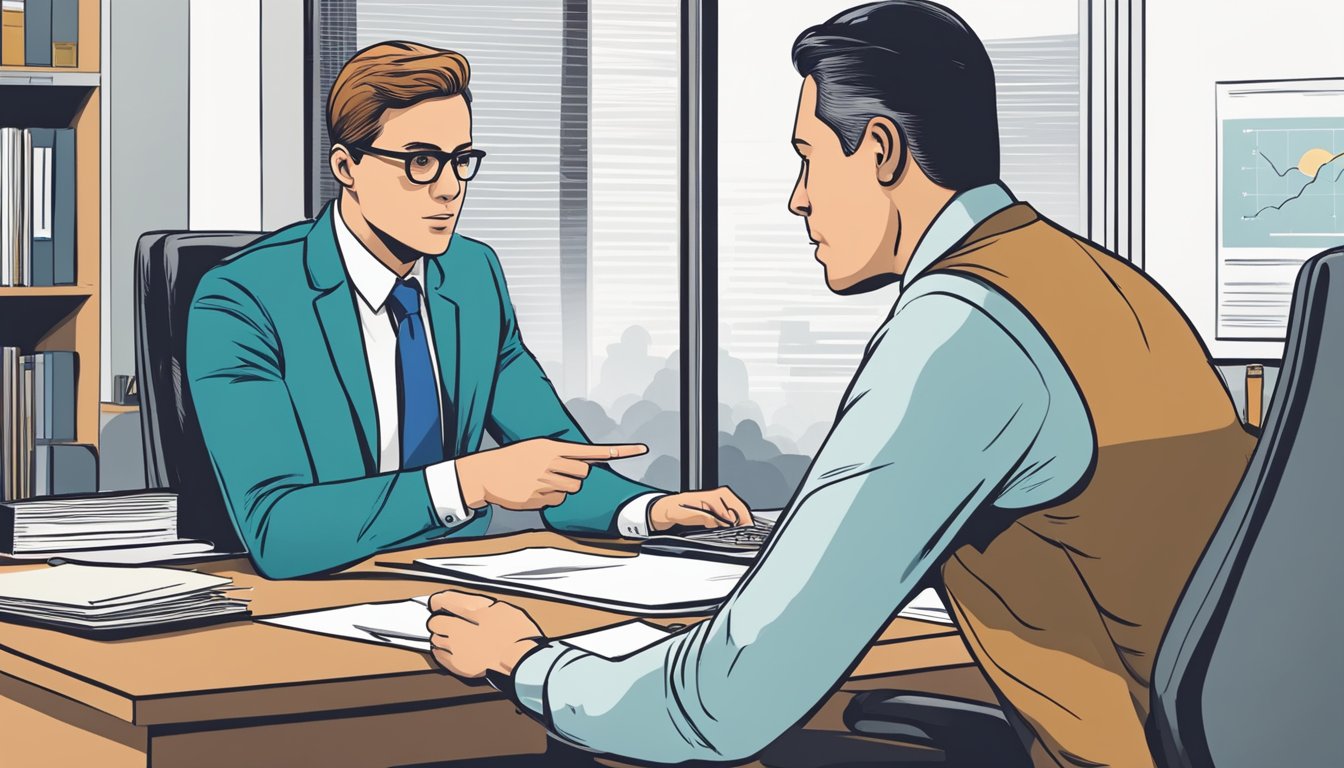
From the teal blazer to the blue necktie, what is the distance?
6 centimetres

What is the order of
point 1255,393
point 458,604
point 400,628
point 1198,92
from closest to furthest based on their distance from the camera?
1. point 458,604
2. point 400,628
3. point 1255,393
4. point 1198,92

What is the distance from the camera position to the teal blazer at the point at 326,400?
73.8 inches

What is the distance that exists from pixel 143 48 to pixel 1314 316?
316 cm

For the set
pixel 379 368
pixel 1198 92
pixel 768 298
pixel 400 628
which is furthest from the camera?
pixel 768 298

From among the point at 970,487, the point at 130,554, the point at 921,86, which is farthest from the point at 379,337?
the point at 970,487

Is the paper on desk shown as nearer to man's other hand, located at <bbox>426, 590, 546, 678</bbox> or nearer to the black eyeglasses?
man's other hand, located at <bbox>426, 590, 546, 678</bbox>

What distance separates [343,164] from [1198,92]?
7.15ft

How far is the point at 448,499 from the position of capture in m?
1.88

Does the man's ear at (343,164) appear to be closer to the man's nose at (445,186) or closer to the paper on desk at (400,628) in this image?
the man's nose at (445,186)

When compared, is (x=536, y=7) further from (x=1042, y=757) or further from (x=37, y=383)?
(x=1042, y=757)

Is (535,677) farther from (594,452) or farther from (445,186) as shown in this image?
(445,186)

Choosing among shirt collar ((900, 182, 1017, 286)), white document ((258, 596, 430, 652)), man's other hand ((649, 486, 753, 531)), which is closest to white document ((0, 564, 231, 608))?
white document ((258, 596, 430, 652))

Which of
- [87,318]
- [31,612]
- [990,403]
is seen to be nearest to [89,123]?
[87,318]

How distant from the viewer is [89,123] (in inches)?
118
